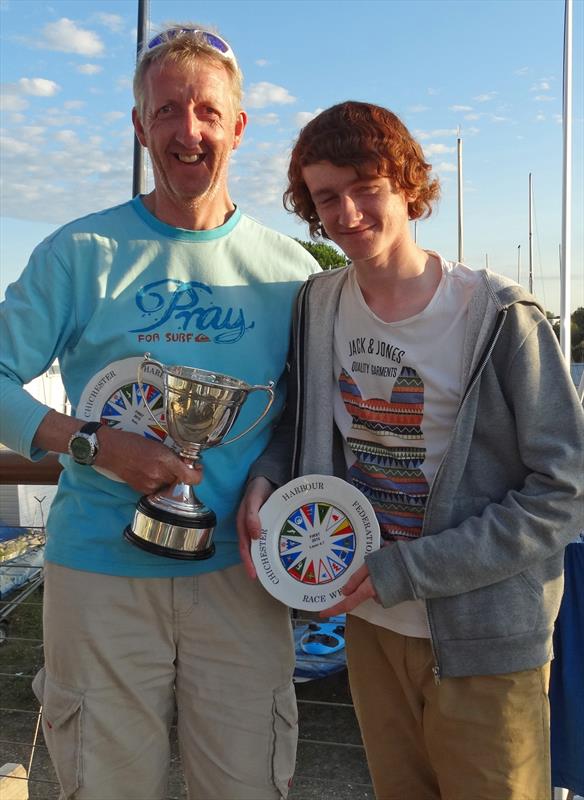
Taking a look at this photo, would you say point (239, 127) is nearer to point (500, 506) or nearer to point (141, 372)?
point (141, 372)

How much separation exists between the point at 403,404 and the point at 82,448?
0.76 meters

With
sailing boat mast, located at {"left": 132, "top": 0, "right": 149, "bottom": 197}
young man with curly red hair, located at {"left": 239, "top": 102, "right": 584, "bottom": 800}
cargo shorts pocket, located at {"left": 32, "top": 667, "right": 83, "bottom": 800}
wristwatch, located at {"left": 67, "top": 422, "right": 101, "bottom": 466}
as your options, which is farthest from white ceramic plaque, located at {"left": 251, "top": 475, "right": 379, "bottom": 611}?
sailing boat mast, located at {"left": 132, "top": 0, "right": 149, "bottom": 197}

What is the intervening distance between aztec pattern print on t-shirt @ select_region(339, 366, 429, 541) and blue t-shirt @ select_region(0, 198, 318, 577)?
30 centimetres

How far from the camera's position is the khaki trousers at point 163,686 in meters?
2.00

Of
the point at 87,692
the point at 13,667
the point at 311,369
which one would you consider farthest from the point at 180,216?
the point at 13,667

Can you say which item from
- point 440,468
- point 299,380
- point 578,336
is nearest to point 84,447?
point 299,380

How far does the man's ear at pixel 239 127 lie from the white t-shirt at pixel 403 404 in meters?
0.53

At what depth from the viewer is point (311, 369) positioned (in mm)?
2096

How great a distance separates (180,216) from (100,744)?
1.34 metres

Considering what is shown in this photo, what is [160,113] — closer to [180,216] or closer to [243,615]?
[180,216]

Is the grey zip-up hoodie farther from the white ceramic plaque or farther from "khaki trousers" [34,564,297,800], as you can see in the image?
"khaki trousers" [34,564,297,800]

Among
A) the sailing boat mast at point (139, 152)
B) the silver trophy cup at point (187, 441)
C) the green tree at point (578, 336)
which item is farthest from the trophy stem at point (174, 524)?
the green tree at point (578, 336)

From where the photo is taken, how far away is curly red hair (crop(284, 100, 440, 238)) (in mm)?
1843

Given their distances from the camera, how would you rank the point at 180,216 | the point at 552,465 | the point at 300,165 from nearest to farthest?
the point at 552,465 < the point at 300,165 < the point at 180,216
